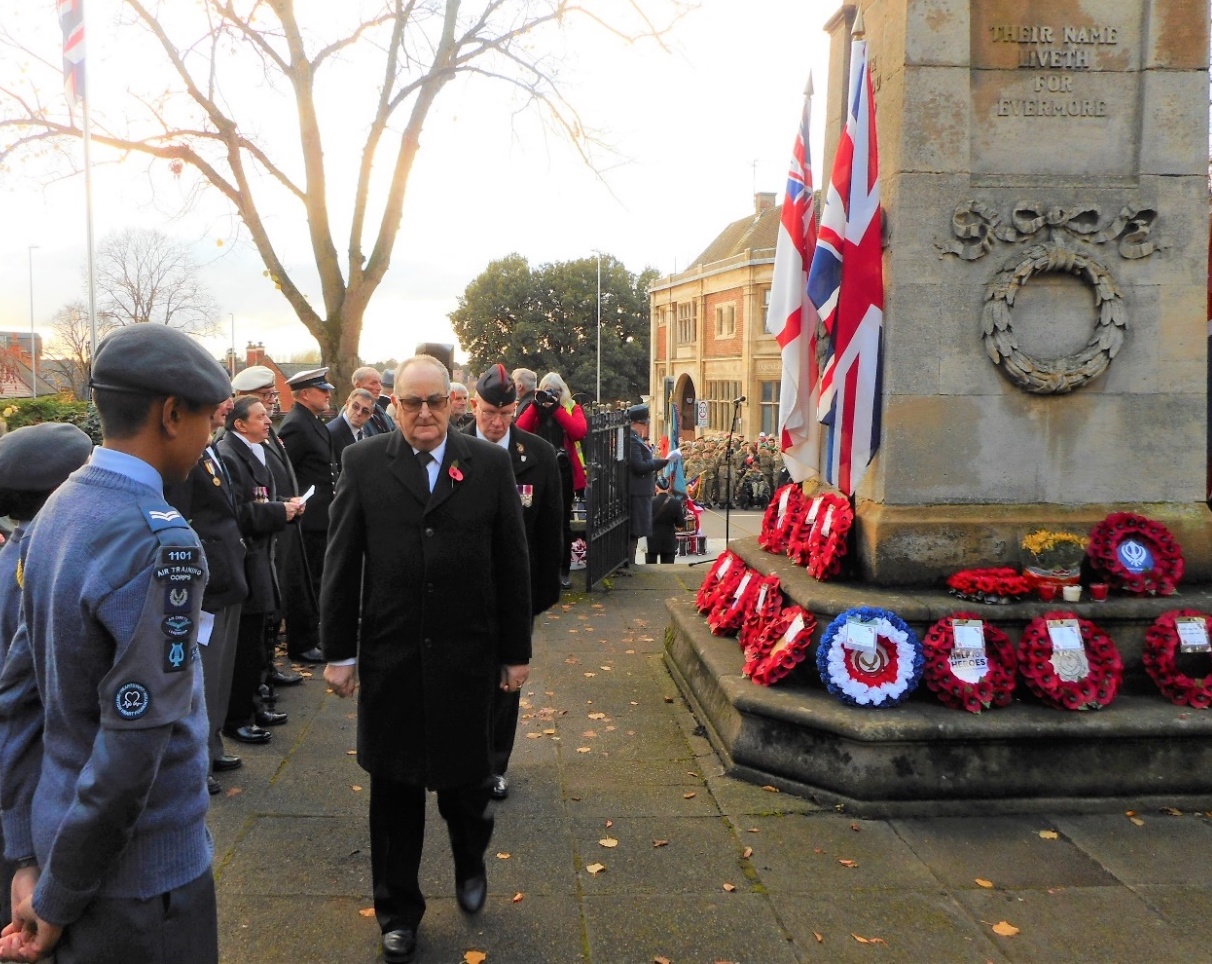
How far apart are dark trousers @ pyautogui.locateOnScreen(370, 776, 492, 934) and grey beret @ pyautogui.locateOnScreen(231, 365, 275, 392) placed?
332 cm

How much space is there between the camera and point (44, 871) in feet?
5.63

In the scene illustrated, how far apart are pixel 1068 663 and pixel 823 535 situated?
4.64 ft

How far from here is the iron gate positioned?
9195 millimetres

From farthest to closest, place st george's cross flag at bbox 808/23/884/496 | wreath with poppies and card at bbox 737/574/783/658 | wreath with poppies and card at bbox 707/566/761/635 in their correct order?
wreath with poppies and card at bbox 707/566/761/635, wreath with poppies and card at bbox 737/574/783/658, st george's cross flag at bbox 808/23/884/496

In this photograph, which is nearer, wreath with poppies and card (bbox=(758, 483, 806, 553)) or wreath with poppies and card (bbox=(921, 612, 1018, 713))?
wreath with poppies and card (bbox=(921, 612, 1018, 713))

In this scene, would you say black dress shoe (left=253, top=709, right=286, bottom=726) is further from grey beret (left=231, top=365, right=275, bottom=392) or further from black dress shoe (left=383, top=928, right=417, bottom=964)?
black dress shoe (left=383, top=928, right=417, bottom=964)

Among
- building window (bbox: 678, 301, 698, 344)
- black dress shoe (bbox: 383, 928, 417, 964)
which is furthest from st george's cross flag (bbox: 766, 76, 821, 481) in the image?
building window (bbox: 678, 301, 698, 344)

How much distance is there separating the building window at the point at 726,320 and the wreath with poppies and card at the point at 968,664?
47.6m

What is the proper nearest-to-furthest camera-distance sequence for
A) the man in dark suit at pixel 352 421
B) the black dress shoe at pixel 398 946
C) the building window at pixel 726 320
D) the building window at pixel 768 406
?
the black dress shoe at pixel 398 946, the man in dark suit at pixel 352 421, the building window at pixel 768 406, the building window at pixel 726 320

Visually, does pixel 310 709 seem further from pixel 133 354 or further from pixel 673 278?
pixel 673 278

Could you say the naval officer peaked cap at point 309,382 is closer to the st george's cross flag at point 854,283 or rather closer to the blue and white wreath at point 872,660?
the st george's cross flag at point 854,283

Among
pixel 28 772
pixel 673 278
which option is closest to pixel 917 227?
pixel 28 772

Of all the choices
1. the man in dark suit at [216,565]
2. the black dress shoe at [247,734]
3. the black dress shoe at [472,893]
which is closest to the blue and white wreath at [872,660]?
the black dress shoe at [472,893]

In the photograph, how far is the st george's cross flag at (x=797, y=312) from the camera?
5941 millimetres
